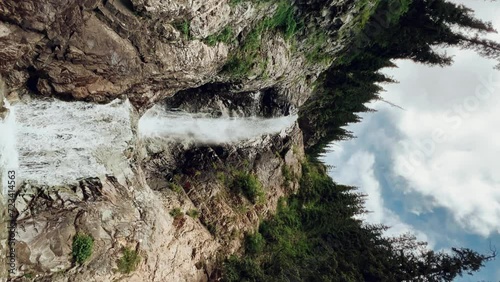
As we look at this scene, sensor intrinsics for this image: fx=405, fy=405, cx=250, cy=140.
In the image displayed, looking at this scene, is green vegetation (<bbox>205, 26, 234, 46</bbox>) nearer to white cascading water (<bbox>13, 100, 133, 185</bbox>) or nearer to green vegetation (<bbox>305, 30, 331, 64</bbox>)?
white cascading water (<bbox>13, 100, 133, 185</bbox>)

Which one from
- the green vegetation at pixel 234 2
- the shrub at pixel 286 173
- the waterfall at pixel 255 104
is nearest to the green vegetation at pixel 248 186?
the shrub at pixel 286 173

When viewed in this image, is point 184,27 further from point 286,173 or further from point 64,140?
point 286,173

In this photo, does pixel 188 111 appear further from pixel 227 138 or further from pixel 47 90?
pixel 47 90

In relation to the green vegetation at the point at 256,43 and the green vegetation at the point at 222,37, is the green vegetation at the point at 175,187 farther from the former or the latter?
the green vegetation at the point at 222,37

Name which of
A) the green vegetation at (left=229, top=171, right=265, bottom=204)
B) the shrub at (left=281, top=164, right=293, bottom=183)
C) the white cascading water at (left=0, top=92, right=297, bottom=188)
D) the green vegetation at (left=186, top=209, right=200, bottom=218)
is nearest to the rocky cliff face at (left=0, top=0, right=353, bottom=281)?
the green vegetation at (left=186, top=209, right=200, bottom=218)

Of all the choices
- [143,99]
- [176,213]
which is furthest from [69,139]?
[176,213]

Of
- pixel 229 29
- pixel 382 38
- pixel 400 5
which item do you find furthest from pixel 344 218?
pixel 229 29
